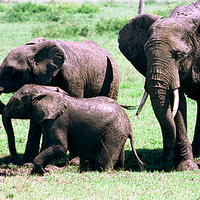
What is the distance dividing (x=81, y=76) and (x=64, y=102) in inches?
31.3

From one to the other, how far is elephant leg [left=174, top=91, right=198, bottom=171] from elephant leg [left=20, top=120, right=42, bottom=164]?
7.24 ft

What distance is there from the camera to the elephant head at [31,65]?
5980mm

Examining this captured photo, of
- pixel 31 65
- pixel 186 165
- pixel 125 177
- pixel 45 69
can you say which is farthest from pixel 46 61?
pixel 186 165

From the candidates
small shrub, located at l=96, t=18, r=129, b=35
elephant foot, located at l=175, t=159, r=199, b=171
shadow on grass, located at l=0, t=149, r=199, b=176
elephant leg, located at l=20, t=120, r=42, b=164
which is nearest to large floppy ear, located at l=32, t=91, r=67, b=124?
elephant leg, located at l=20, t=120, r=42, b=164

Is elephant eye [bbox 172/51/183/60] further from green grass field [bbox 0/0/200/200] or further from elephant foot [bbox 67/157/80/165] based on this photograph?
elephant foot [bbox 67/157/80/165]

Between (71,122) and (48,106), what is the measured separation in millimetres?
396

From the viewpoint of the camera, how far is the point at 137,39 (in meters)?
6.76

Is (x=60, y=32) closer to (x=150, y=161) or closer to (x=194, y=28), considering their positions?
(x=150, y=161)

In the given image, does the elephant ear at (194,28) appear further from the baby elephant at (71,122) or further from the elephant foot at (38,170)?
the elephant foot at (38,170)

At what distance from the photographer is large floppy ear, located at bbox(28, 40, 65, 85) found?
598 centimetres

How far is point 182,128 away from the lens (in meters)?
6.25

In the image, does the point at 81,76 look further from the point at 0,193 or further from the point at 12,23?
the point at 12,23

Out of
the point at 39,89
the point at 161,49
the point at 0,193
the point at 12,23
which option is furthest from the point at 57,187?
the point at 12,23

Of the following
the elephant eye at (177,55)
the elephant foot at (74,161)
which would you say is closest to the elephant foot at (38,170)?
the elephant foot at (74,161)
